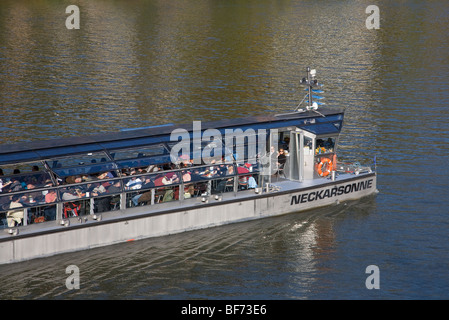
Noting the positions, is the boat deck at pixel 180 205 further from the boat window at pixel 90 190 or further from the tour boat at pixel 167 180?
the boat window at pixel 90 190

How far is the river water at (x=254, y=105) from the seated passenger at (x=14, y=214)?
2.06m

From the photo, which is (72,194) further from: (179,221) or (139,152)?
(179,221)

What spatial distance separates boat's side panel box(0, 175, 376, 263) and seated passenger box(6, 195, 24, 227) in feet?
3.72

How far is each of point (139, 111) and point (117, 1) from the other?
204ft

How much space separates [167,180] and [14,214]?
25.5ft

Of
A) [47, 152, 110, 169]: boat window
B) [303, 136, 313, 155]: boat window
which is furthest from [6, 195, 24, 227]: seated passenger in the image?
[303, 136, 313, 155]: boat window

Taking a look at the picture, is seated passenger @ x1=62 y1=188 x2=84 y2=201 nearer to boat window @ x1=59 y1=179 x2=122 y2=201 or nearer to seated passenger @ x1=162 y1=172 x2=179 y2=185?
boat window @ x1=59 y1=179 x2=122 y2=201

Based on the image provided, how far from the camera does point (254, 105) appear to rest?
215ft

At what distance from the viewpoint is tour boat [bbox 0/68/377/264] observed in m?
35.6

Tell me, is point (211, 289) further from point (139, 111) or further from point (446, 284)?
point (139, 111)

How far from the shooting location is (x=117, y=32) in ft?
315

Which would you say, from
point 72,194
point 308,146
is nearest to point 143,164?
point 72,194

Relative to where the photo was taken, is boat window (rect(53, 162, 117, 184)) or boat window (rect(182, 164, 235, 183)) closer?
boat window (rect(53, 162, 117, 184))
